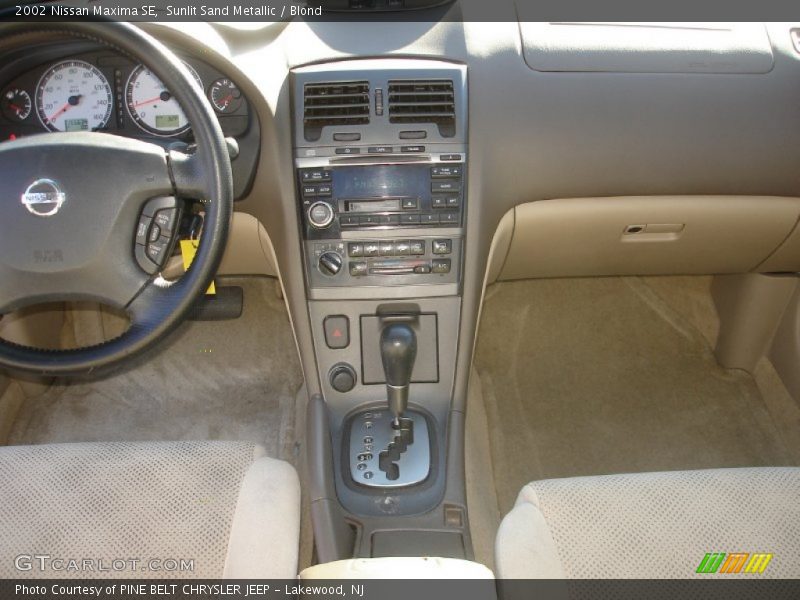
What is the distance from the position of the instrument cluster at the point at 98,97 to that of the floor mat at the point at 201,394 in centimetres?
96

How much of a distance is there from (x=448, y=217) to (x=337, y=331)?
381 millimetres

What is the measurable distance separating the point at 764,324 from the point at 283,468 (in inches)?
66.4

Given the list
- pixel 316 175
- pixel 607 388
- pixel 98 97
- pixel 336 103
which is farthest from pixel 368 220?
pixel 607 388

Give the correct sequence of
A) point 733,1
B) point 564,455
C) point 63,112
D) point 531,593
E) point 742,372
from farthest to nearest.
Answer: point 742,372 < point 564,455 < point 733,1 < point 63,112 < point 531,593

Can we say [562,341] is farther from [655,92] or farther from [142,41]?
[142,41]

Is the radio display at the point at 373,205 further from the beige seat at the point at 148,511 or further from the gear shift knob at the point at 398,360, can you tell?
the beige seat at the point at 148,511

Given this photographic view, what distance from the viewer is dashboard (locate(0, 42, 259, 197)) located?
1.52 metres

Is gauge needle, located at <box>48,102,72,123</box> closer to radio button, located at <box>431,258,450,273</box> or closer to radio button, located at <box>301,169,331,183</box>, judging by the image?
radio button, located at <box>301,169,331,183</box>

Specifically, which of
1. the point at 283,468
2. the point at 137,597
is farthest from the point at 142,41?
the point at 137,597

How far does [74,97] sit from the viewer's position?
5.02 feet

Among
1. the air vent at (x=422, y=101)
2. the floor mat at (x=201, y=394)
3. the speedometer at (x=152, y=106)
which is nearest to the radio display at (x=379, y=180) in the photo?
the air vent at (x=422, y=101)

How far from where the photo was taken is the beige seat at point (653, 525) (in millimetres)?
1104

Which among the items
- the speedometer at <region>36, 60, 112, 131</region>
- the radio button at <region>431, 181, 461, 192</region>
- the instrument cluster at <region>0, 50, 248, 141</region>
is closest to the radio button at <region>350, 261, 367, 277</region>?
the radio button at <region>431, 181, 461, 192</region>

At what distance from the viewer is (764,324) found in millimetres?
2285
